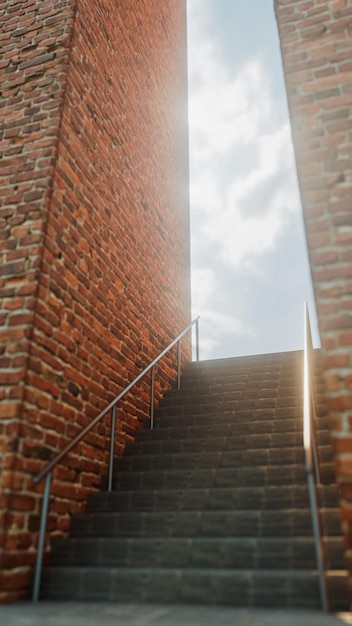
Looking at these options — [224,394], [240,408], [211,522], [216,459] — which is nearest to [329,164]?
[211,522]

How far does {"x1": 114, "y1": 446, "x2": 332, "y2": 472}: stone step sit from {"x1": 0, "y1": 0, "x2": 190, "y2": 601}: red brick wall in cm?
33

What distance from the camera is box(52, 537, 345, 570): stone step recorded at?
296 centimetres

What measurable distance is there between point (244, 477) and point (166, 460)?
34.0 inches

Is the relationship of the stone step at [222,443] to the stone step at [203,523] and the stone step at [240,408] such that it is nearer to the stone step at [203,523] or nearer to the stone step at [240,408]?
the stone step at [240,408]

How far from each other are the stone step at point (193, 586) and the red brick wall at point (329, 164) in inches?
27.9

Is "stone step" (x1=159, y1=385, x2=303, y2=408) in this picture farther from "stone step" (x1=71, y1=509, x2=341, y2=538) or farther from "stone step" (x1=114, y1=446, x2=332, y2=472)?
"stone step" (x1=71, y1=509, x2=341, y2=538)

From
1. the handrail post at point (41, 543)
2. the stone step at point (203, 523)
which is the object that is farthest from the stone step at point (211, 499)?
the handrail post at point (41, 543)

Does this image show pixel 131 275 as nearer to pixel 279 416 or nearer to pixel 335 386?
pixel 279 416

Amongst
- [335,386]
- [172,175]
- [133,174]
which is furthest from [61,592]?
[172,175]

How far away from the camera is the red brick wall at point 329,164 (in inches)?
93.7

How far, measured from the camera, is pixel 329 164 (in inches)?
106

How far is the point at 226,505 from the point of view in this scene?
3.63 metres

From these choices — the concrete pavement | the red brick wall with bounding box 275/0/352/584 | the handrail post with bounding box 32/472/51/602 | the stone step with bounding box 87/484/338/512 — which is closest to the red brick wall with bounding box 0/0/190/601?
the handrail post with bounding box 32/472/51/602

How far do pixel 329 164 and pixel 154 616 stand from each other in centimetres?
252
